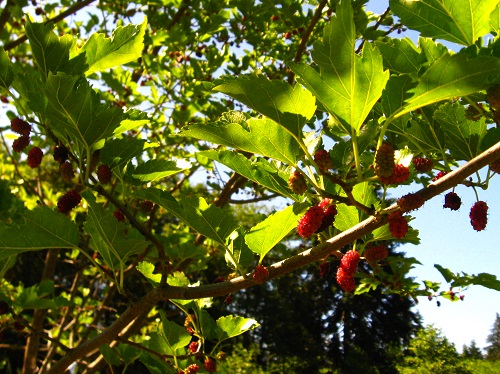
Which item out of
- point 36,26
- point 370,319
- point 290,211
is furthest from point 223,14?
point 370,319

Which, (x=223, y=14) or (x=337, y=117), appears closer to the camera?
(x=337, y=117)

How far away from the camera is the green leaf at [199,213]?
116 cm

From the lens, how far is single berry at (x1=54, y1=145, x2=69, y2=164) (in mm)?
1296

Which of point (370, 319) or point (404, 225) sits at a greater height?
point (370, 319)

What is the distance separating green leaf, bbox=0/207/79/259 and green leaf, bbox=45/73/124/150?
25 cm

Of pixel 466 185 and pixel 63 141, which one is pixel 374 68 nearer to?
pixel 466 185

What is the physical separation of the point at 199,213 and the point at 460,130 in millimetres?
657

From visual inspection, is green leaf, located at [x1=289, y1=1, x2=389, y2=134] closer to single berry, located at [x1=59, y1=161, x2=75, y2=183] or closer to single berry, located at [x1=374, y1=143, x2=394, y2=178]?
single berry, located at [x1=374, y1=143, x2=394, y2=178]

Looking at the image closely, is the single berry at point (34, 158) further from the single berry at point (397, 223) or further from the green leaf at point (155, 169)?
the single berry at point (397, 223)

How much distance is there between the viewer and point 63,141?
4.32 feet

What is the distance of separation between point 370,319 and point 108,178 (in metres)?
29.3

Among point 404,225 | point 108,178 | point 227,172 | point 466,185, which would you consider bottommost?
point 404,225

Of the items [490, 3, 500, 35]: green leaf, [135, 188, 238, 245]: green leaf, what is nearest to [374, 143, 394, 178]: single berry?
[490, 3, 500, 35]: green leaf

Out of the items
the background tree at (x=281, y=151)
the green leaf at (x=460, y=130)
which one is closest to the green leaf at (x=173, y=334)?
the background tree at (x=281, y=151)
